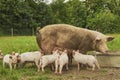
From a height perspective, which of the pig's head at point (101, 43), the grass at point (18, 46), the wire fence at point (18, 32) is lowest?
the wire fence at point (18, 32)

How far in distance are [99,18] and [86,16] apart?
Result: 1102cm

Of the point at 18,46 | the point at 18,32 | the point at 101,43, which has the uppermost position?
the point at 101,43

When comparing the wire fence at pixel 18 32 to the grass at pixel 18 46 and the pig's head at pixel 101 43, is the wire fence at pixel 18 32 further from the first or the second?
the pig's head at pixel 101 43

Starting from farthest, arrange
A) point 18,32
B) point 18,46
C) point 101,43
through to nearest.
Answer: point 18,32 < point 18,46 < point 101,43

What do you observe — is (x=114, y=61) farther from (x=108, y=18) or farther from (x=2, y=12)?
(x=2, y=12)

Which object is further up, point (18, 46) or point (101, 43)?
point (101, 43)

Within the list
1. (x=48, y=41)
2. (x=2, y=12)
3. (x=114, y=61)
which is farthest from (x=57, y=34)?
(x=2, y=12)

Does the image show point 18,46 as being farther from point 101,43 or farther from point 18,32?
point 18,32

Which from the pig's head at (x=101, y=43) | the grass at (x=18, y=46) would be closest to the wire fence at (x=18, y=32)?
the grass at (x=18, y=46)

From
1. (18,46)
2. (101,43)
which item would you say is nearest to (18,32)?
(18,46)

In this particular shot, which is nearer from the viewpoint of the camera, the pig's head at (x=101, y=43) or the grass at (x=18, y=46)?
the pig's head at (x=101, y=43)

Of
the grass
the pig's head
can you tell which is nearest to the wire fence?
the grass

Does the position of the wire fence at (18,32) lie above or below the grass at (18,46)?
below

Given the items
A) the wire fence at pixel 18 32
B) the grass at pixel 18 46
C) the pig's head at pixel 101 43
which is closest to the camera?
the pig's head at pixel 101 43
